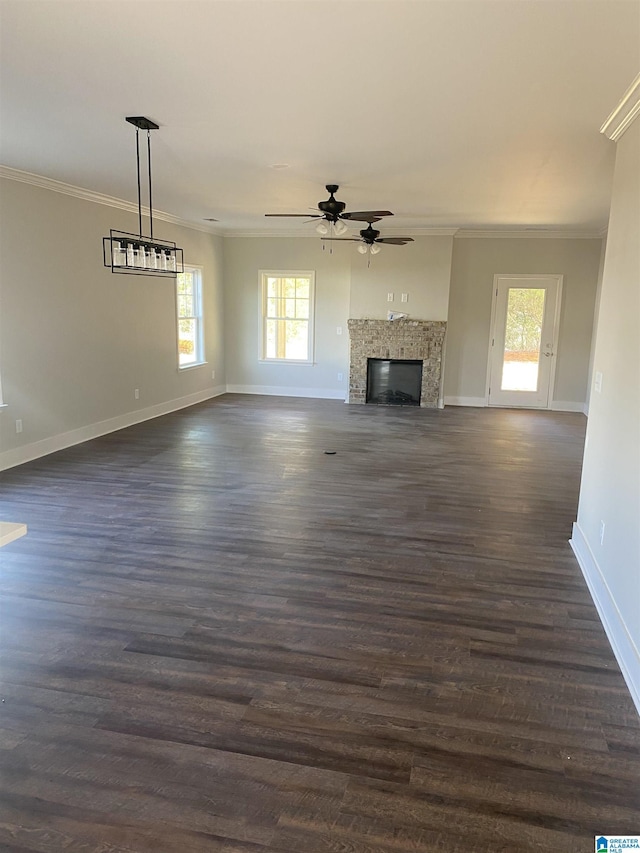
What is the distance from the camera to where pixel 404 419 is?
834cm

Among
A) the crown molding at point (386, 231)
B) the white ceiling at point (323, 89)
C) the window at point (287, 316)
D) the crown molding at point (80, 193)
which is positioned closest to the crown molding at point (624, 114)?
the white ceiling at point (323, 89)

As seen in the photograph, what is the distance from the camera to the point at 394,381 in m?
9.52

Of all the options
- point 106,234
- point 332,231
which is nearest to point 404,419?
point 332,231

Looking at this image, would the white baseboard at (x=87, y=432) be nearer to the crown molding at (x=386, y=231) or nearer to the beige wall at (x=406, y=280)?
the crown molding at (x=386, y=231)

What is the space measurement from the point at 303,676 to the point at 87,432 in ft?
16.4

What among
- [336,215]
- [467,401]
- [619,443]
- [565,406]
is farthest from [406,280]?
[619,443]

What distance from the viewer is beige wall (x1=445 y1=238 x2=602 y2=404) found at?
349 inches

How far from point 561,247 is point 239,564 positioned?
7.61 metres

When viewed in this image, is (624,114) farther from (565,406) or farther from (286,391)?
(286,391)

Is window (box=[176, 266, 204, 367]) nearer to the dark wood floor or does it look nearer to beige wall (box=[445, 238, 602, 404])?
Result: beige wall (box=[445, 238, 602, 404])

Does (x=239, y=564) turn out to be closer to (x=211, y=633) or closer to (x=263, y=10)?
(x=211, y=633)

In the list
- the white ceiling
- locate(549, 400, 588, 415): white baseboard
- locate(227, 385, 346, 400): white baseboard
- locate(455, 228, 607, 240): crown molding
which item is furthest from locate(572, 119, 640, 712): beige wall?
locate(227, 385, 346, 400): white baseboard

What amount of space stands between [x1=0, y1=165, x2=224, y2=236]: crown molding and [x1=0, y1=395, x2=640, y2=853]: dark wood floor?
108 inches

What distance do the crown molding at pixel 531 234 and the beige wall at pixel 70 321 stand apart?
4413mm
